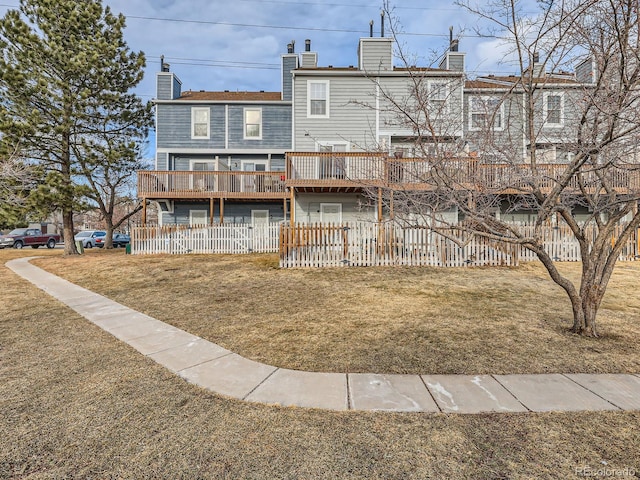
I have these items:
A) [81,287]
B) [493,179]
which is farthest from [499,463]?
[81,287]

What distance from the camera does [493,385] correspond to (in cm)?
298

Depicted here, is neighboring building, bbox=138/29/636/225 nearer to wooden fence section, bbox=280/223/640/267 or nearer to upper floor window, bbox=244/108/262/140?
upper floor window, bbox=244/108/262/140

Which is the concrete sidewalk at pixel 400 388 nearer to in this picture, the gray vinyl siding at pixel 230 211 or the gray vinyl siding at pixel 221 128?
the gray vinyl siding at pixel 230 211

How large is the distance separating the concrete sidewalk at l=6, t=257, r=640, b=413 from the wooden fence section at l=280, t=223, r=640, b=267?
275 inches

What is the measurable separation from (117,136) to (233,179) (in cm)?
621

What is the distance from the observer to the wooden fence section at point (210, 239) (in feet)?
49.2

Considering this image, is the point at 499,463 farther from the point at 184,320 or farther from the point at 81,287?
the point at 81,287

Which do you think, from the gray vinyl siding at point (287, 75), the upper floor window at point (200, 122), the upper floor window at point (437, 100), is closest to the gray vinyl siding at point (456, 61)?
the gray vinyl siding at point (287, 75)

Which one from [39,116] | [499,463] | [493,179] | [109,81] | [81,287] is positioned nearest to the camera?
[499,463]

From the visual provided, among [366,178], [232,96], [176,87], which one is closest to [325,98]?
[232,96]

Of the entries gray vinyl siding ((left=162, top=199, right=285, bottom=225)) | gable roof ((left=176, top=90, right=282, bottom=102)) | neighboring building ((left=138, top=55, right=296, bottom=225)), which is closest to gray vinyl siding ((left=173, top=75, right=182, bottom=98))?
neighboring building ((left=138, top=55, right=296, bottom=225))

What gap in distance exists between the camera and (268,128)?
18.2 meters

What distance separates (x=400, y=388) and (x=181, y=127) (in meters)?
18.9

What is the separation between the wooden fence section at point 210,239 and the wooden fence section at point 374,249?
15.0 ft
